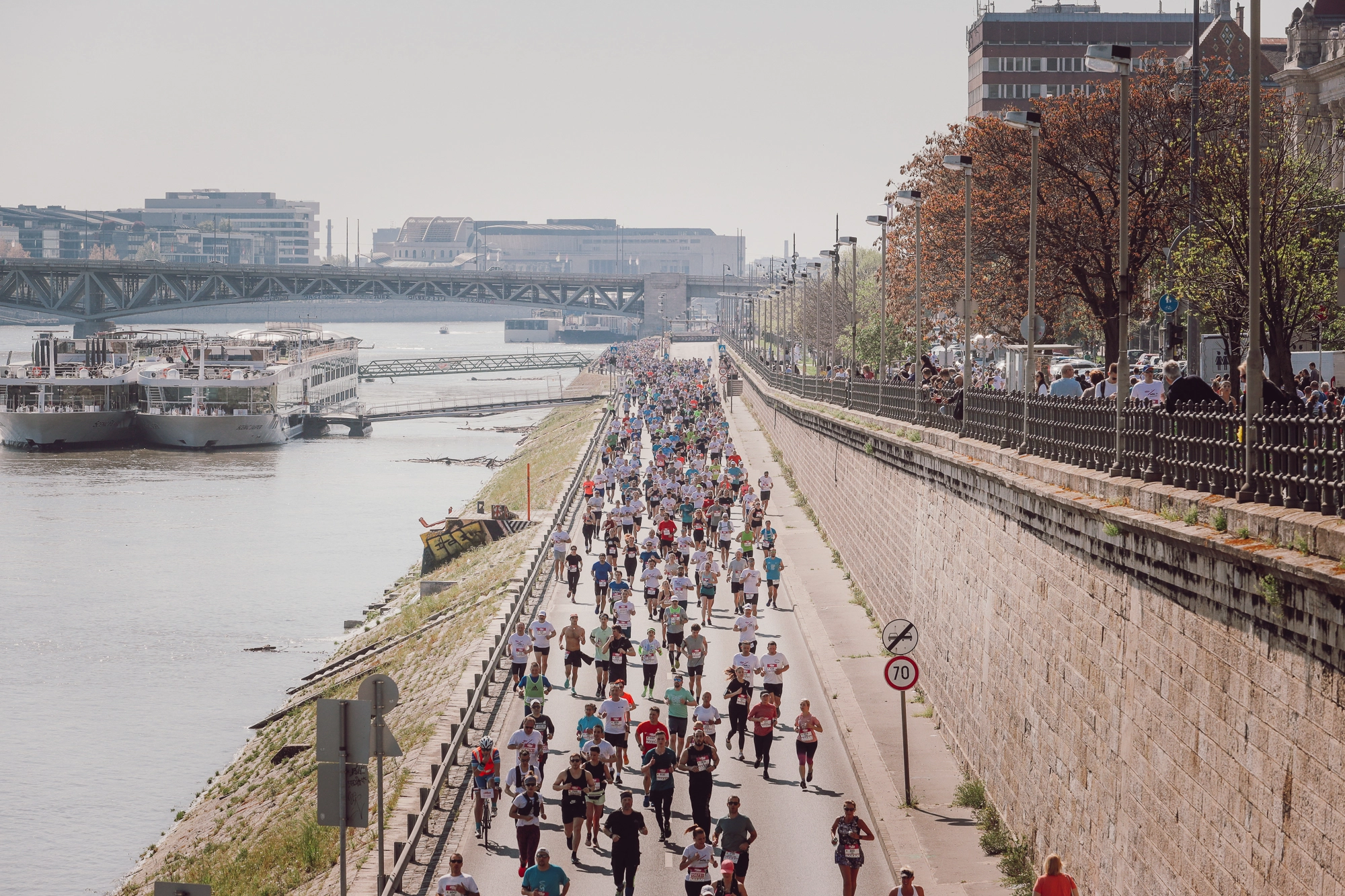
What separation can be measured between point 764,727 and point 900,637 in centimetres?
227

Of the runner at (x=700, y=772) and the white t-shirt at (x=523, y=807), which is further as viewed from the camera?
→ the runner at (x=700, y=772)

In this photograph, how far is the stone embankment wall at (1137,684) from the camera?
32.6ft

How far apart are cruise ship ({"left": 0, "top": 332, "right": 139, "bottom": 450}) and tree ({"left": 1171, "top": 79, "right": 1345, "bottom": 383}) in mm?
91787

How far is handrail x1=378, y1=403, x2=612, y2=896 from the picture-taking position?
1690 cm

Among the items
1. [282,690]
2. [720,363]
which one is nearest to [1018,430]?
[282,690]

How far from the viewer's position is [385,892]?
52.6 feet

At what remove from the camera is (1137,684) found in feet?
45.2

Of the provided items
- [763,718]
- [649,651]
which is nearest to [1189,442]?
[763,718]

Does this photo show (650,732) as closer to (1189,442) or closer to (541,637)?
(541,637)

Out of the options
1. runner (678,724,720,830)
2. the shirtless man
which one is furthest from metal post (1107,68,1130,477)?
the shirtless man

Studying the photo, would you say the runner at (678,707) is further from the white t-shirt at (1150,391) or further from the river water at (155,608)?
the river water at (155,608)

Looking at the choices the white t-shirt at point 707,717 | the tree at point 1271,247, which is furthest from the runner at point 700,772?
the tree at point 1271,247

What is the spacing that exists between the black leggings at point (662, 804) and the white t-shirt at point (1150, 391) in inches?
293

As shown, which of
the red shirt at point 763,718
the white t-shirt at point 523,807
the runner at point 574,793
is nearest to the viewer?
the white t-shirt at point 523,807
